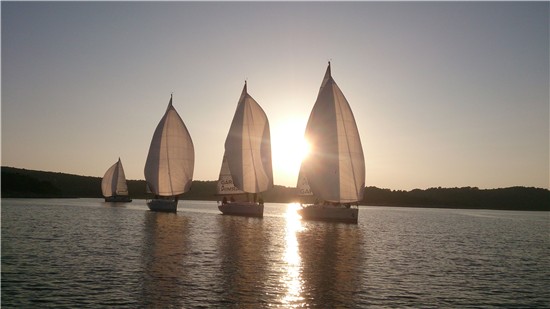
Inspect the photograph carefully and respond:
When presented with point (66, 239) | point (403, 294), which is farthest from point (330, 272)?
point (66, 239)

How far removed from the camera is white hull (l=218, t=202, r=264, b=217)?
7000 cm

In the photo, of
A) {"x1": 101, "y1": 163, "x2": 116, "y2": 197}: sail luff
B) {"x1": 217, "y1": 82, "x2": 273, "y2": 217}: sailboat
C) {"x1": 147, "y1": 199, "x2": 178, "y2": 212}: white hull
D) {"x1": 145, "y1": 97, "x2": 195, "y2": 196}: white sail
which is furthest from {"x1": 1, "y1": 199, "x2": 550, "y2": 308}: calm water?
{"x1": 101, "y1": 163, "x2": 116, "y2": 197}: sail luff

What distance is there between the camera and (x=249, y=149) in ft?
232

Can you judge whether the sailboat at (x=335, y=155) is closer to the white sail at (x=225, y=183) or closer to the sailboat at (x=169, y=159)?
the white sail at (x=225, y=183)

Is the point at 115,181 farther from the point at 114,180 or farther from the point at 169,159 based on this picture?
the point at 169,159

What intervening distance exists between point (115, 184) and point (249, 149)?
6773cm

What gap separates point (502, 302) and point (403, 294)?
4393mm

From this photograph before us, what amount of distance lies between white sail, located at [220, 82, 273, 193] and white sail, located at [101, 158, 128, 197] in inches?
2337

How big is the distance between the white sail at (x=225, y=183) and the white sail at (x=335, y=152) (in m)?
18.4

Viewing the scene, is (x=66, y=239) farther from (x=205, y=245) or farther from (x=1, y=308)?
(x=1, y=308)

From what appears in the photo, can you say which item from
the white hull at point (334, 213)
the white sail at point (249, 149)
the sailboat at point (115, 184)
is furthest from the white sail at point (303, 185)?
the sailboat at point (115, 184)

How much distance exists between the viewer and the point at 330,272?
1056 inches

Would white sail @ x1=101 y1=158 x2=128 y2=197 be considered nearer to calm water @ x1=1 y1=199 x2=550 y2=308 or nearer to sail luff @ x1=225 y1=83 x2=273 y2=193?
sail luff @ x1=225 y1=83 x2=273 y2=193

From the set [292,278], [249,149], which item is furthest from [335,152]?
[292,278]
